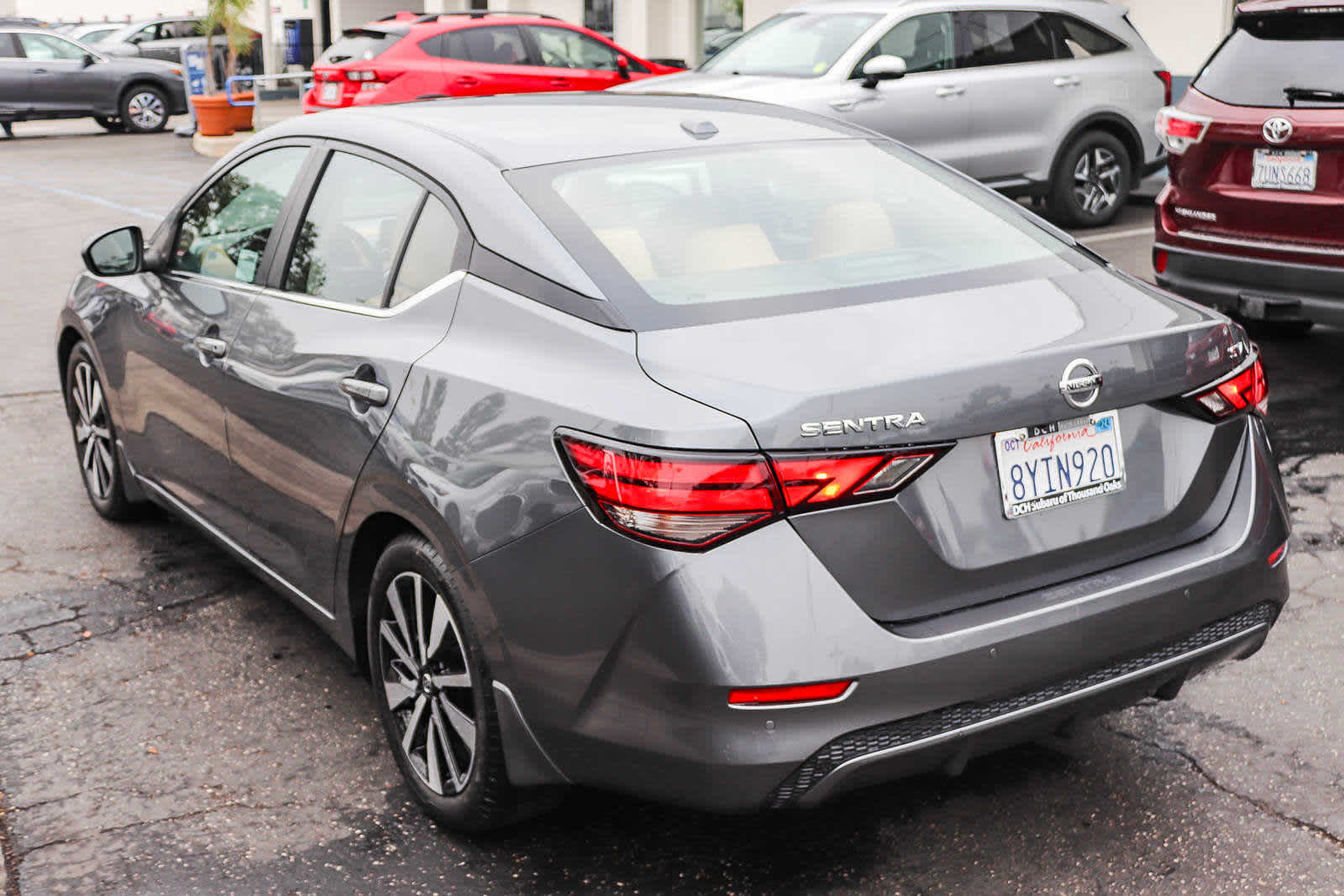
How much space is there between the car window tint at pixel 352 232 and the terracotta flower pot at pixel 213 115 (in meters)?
17.7

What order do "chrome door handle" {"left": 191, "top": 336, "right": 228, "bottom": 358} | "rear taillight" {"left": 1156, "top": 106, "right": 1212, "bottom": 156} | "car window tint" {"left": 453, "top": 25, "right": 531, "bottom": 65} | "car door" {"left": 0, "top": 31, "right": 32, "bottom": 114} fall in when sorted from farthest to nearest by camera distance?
"car door" {"left": 0, "top": 31, "right": 32, "bottom": 114}, "car window tint" {"left": 453, "top": 25, "right": 531, "bottom": 65}, "rear taillight" {"left": 1156, "top": 106, "right": 1212, "bottom": 156}, "chrome door handle" {"left": 191, "top": 336, "right": 228, "bottom": 358}

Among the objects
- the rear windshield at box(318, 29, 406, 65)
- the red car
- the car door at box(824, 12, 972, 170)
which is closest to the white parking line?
the car door at box(824, 12, 972, 170)

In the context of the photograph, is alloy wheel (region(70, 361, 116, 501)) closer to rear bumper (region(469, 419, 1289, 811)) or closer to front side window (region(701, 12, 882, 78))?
rear bumper (region(469, 419, 1289, 811))

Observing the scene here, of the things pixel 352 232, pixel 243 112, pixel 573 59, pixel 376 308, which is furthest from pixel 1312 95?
pixel 243 112

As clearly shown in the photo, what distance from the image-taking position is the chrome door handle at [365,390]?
3221 mm

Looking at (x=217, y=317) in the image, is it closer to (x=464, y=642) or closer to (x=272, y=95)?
(x=464, y=642)

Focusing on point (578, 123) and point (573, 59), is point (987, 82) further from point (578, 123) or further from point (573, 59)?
point (578, 123)

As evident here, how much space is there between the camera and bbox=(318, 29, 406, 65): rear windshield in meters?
15.4

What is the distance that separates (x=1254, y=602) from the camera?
3.05 meters

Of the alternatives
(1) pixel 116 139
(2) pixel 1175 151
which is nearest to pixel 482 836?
(2) pixel 1175 151

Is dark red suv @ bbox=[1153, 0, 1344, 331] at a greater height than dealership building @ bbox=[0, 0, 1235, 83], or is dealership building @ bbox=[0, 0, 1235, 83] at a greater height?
dealership building @ bbox=[0, 0, 1235, 83]

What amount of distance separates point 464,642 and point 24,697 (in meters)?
1.70

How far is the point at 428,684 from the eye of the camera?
10.6ft

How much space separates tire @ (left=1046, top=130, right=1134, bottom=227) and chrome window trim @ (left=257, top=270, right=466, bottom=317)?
8541 millimetres
